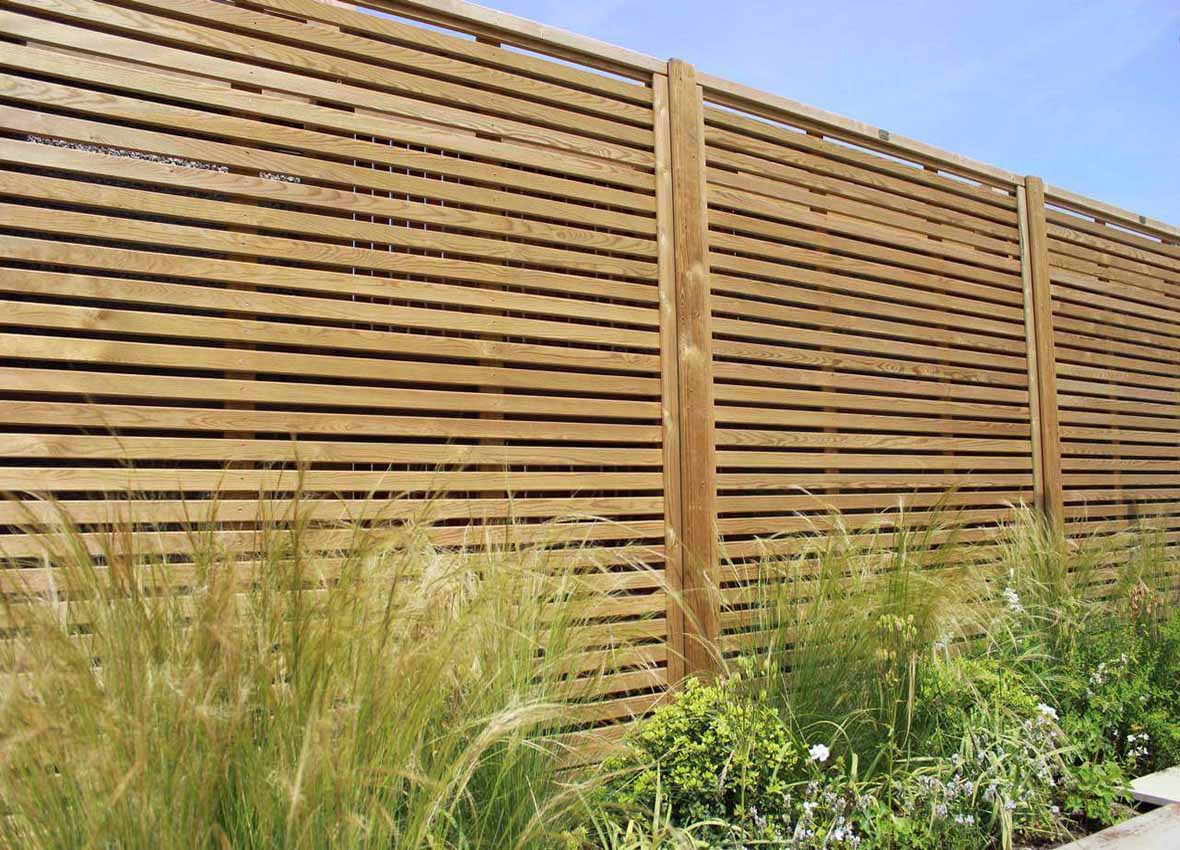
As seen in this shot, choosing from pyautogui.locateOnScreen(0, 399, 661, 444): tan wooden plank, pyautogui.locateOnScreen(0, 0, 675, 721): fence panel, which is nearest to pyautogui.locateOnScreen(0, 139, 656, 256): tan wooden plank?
pyautogui.locateOnScreen(0, 0, 675, 721): fence panel

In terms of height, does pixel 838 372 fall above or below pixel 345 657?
above

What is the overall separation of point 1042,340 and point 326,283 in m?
4.75

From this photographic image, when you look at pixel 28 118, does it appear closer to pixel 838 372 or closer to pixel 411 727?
pixel 411 727

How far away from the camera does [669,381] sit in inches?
149

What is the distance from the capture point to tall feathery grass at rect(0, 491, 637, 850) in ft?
4.44

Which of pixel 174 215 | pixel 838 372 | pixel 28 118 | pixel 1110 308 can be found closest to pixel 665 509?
pixel 838 372

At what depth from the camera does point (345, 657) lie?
1.63 m

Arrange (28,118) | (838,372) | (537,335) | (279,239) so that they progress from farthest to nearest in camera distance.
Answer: (838,372) → (537,335) → (279,239) → (28,118)

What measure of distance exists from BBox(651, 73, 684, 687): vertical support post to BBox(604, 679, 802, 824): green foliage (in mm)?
969

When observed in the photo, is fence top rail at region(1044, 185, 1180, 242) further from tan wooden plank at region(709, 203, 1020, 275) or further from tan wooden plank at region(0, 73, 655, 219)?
tan wooden plank at region(0, 73, 655, 219)

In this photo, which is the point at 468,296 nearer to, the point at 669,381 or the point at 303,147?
the point at 303,147

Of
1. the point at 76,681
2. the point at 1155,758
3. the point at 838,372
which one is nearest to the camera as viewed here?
the point at 76,681

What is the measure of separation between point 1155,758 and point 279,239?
395 centimetres

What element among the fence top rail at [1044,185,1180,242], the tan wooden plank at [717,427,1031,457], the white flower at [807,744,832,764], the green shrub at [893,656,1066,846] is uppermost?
the fence top rail at [1044,185,1180,242]
